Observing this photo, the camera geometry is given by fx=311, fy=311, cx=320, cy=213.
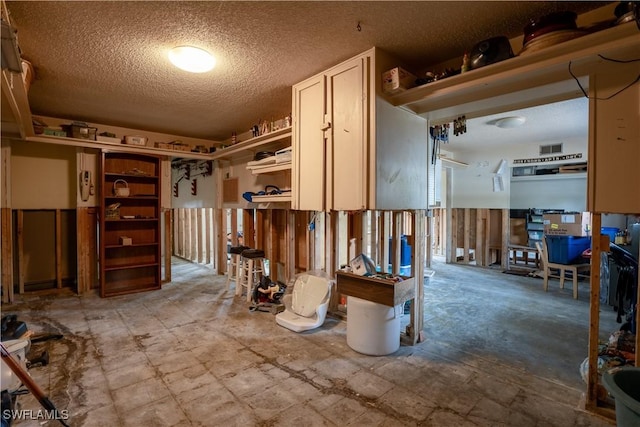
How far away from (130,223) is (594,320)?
5560 millimetres

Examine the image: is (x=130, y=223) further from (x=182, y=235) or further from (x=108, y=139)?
(x=182, y=235)

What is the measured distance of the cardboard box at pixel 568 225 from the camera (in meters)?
4.71

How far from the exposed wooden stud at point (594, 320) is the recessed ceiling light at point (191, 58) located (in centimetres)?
306

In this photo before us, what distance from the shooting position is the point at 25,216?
176 inches

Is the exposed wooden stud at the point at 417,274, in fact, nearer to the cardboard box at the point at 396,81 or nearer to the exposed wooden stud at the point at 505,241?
the cardboard box at the point at 396,81

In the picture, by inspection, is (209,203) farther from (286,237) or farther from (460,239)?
(460,239)

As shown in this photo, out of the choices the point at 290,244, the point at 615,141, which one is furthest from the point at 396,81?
A: the point at 290,244

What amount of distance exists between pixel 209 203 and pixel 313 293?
377 centimetres

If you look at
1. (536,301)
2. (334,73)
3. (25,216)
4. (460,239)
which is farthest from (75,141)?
(460,239)

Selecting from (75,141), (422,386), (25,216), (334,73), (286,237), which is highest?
(334,73)

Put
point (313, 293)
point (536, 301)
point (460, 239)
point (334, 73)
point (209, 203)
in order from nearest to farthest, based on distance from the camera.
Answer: point (334, 73) < point (313, 293) < point (536, 301) < point (209, 203) < point (460, 239)

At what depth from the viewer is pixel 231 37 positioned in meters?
2.38

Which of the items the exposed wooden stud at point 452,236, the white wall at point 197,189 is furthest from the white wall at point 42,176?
the exposed wooden stud at point 452,236

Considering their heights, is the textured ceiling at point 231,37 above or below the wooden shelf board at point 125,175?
above
